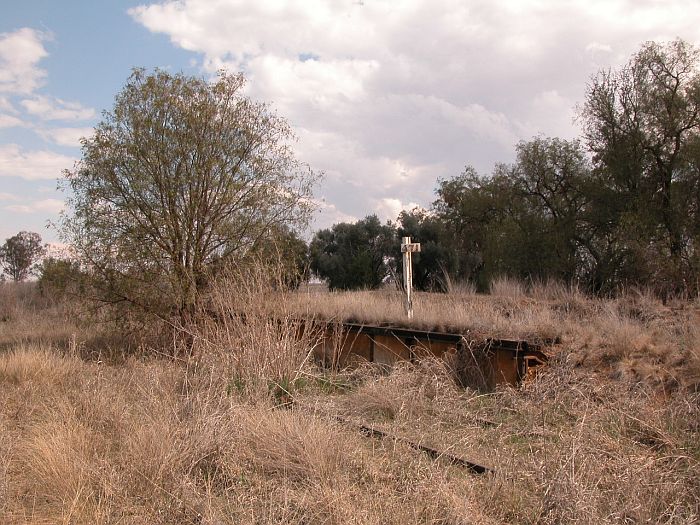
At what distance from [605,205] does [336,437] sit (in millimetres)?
23720

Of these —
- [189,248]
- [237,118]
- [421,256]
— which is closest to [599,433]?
[189,248]

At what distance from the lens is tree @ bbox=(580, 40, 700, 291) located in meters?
23.0

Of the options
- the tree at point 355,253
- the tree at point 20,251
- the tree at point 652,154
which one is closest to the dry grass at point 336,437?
the tree at point 652,154

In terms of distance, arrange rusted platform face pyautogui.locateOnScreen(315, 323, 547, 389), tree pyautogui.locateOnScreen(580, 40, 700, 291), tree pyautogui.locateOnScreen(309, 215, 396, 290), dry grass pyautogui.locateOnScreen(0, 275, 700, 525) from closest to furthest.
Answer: dry grass pyautogui.locateOnScreen(0, 275, 700, 525) < rusted platform face pyautogui.locateOnScreen(315, 323, 547, 389) < tree pyautogui.locateOnScreen(580, 40, 700, 291) < tree pyautogui.locateOnScreen(309, 215, 396, 290)

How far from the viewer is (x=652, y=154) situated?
24.8m

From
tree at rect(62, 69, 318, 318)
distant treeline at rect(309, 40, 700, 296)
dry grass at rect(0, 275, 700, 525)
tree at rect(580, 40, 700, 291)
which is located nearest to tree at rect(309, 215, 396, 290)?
distant treeline at rect(309, 40, 700, 296)

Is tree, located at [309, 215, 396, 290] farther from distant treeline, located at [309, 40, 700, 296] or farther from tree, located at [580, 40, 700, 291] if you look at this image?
tree, located at [580, 40, 700, 291]

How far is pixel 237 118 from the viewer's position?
→ 14531 mm

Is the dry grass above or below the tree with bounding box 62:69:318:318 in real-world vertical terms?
below

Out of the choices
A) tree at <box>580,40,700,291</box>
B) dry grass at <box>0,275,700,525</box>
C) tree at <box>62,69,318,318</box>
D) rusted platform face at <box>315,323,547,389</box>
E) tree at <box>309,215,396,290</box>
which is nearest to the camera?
dry grass at <box>0,275,700,525</box>

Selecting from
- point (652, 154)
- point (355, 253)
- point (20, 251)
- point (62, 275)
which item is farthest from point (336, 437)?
point (20, 251)

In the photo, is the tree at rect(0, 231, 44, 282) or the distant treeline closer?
the distant treeline

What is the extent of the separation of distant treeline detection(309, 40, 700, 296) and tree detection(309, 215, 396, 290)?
119 millimetres

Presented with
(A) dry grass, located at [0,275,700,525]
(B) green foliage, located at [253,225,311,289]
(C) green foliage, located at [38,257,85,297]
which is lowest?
(A) dry grass, located at [0,275,700,525]
